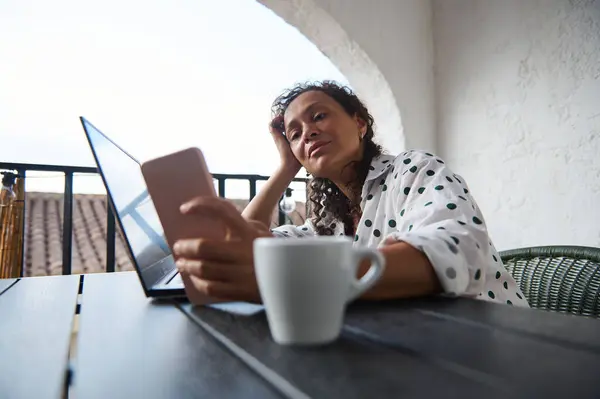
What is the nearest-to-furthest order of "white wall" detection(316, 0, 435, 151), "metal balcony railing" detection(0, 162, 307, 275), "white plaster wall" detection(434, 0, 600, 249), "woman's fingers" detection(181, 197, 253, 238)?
"woman's fingers" detection(181, 197, 253, 238)
"white plaster wall" detection(434, 0, 600, 249)
"metal balcony railing" detection(0, 162, 307, 275)
"white wall" detection(316, 0, 435, 151)

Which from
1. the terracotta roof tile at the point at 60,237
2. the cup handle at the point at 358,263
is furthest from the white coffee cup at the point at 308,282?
the terracotta roof tile at the point at 60,237

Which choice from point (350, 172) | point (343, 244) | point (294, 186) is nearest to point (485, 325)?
point (343, 244)

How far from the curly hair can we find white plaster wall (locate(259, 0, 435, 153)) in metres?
1.06

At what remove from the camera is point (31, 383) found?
298mm

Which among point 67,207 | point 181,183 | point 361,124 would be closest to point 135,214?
point 181,183

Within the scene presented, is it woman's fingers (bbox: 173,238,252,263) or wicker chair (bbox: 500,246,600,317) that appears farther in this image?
Result: wicker chair (bbox: 500,246,600,317)

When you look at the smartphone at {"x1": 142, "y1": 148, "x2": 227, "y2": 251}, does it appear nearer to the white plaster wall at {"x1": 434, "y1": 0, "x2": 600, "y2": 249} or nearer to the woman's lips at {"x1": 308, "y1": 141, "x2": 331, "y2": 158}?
the woman's lips at {"x1": 308, "y1": 141, "x2": 331, "y2": 158}

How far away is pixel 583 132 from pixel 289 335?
72.2 inches

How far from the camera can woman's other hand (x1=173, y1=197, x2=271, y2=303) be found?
443 mm

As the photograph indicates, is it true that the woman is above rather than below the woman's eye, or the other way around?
below

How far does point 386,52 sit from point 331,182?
1.32 meters

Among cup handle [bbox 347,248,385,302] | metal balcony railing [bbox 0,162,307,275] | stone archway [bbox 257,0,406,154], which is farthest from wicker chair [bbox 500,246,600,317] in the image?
metal balcony railing [bbox 0,162,307,275]

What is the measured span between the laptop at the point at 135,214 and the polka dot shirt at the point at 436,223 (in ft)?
1.18

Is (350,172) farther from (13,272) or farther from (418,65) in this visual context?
(418,65)
